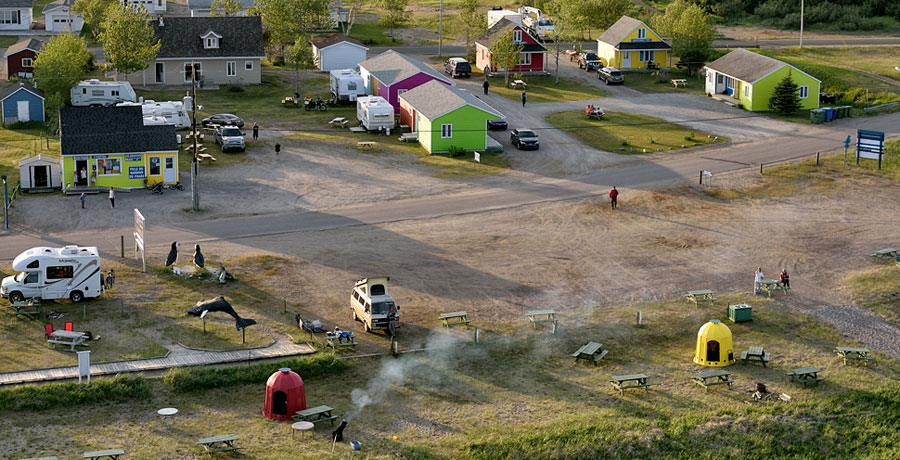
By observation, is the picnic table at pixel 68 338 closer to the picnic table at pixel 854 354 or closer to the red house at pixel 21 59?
the picnic table at pixel 854 354

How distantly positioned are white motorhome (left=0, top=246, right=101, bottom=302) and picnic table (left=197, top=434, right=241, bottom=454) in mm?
13794

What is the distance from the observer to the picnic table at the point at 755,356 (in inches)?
1601

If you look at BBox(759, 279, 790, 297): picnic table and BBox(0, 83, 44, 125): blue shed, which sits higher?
BBox(0, 83, 44, 125): blue shed

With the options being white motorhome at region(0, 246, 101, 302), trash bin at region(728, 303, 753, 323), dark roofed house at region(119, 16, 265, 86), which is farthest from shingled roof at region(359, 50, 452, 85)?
trash bin at region(728, 303, 753, 323)

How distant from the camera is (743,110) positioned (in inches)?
3282

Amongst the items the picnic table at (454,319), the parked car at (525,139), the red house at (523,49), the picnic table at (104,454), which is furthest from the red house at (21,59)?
the picnic table at (104,454)

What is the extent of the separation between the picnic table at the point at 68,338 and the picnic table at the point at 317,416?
962 cm

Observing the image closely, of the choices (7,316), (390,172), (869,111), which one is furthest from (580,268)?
(869,111)

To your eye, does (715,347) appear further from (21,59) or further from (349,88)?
(21,59)

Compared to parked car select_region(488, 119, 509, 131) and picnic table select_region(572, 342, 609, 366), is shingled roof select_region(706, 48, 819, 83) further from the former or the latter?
picnic table select_region(572, 342, 609, 366)

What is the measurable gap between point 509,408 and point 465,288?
11.4 meters

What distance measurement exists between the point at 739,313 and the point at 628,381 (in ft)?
27.0

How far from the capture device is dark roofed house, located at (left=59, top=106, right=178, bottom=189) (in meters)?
60.7

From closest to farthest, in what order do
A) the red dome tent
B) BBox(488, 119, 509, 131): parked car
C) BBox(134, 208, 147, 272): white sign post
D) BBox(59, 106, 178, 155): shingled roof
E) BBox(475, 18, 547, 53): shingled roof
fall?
the red dome tent, BBox(134, 208, 147, 272): white sign post, BBox(59, 106, 178, 155): shingled roof, BBox(488, 119, 509, 131): parked car, BBox(475, 18, 547, 53): shingled roof
